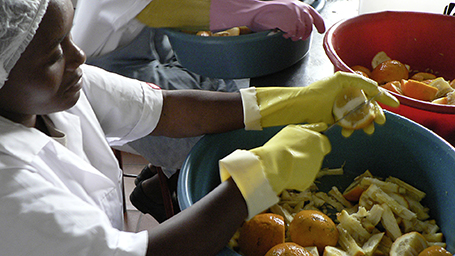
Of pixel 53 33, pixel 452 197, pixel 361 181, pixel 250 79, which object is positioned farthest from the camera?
pixel 250 79

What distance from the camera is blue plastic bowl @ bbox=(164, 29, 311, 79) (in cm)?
105

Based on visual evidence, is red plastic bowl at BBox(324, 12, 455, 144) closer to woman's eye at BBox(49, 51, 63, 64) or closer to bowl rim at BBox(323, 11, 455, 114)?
bowl rim at BBox(323, 11, 455, 114)

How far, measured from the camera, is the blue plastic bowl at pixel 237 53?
105cm

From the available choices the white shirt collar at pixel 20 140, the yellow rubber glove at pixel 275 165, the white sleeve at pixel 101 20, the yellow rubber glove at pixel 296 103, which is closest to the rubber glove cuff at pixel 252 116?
the yellow rubber glove at pixel 296 103

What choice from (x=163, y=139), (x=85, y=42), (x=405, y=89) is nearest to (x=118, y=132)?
(x=163, y=139)

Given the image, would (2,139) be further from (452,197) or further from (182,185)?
(452,197)

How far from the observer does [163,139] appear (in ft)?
3.94

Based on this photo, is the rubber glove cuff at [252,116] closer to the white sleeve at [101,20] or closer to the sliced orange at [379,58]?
the sliced orange at [379,58]

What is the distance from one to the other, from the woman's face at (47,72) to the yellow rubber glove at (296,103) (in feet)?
1.30

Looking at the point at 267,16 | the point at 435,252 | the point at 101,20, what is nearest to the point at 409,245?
the point at 435,252

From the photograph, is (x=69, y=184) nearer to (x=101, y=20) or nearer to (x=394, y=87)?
(x=101, y=20)

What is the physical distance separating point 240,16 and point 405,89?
0.53m

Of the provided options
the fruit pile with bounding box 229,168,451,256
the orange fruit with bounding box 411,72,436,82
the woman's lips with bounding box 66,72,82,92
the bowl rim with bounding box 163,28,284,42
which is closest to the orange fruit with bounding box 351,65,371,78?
the orange fruit with bounding box 411,72,436,82

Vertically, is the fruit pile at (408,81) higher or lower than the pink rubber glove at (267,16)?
lower
